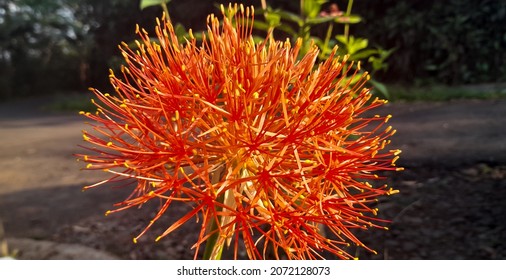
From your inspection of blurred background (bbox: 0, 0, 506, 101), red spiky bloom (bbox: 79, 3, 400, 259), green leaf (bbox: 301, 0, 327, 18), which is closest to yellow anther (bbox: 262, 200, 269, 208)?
red spiky bloom (bbox: 79, 3, 400, 259)

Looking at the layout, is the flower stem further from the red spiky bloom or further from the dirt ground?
the dirt ground

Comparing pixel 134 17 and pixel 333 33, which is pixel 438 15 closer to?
pixel 333 33

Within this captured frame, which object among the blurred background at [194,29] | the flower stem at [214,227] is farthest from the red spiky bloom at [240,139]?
the blurred background at [194,29]

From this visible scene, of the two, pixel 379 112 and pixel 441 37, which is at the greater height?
pixel 441 37

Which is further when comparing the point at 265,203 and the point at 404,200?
the point at 404,200

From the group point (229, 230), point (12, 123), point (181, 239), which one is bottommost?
point (181, 239)

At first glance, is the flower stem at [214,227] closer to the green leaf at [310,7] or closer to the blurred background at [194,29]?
the green leaf at [310,7]

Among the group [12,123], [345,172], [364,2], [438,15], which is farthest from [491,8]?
[12,123]

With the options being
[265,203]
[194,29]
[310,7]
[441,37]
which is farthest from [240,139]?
[441,37]

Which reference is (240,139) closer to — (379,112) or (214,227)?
(214,227)
